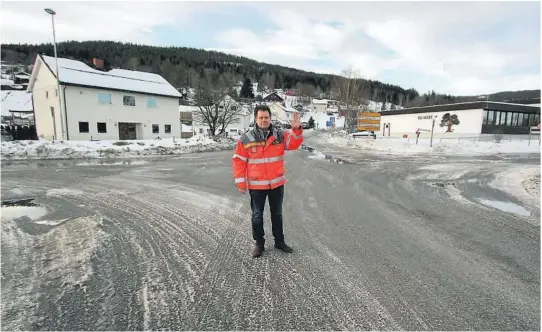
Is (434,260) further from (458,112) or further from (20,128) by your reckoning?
(458,112)

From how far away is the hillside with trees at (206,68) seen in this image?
98500 millimetres

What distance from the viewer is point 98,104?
96.9 ft

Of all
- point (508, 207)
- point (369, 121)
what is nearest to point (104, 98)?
point (369, 121)

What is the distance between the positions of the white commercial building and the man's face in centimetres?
3306

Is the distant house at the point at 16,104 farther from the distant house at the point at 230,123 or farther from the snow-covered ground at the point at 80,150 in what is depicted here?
the snow-covered ground at the point at 80,150

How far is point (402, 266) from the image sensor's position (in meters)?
3.39

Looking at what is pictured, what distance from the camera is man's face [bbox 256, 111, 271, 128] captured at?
3582mm

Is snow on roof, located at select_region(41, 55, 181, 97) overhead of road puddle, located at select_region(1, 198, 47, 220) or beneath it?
overhead

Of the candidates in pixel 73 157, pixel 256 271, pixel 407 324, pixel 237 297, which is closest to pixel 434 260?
pixel 407 324

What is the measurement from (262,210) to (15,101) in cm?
9417

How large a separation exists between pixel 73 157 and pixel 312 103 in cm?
11499

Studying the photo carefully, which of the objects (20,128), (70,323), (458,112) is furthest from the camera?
(458,112)

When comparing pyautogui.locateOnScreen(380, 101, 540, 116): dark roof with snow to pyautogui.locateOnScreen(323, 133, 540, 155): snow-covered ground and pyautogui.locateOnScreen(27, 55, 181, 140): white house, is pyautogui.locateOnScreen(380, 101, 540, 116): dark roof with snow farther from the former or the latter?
pyautogui.locateOnScreen(27, 55, 181, 140): white house

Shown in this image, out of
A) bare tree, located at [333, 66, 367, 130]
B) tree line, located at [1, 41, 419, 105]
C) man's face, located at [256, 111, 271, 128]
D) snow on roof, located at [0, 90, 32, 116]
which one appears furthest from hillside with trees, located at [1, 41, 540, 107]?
man's face, located at [256, 111, 271, 128]
